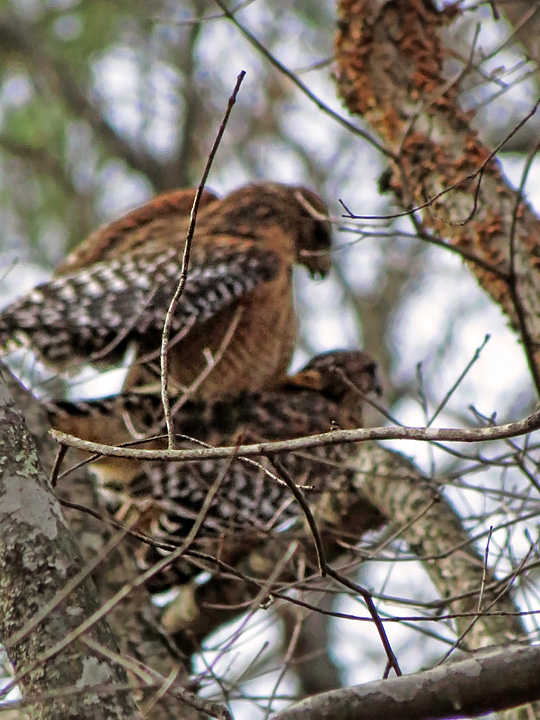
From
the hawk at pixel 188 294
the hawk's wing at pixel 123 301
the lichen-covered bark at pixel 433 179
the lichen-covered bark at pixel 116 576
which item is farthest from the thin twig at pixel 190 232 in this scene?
the hawk's wing at pixel 123 301

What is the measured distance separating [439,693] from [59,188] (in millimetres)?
8349

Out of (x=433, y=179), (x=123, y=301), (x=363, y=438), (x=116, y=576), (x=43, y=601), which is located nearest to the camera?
(x=363, y=438)

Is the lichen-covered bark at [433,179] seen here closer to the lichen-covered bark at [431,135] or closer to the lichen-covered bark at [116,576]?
the lichen-covered bark at [431,135]

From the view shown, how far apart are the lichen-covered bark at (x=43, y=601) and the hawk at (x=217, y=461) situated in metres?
2.10

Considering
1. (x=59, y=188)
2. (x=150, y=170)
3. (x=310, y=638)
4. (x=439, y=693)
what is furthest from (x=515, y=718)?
(x=59, y=188)

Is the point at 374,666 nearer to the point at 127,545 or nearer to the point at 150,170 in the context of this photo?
the point at 127,545

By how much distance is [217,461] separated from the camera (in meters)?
4.70

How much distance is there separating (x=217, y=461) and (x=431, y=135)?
1.86 meters

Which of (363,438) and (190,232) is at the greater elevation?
(190,232)

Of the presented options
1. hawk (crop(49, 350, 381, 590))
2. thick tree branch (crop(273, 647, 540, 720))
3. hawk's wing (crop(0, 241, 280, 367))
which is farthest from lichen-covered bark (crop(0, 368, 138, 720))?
hawk's wing (crop(0, 241, 280, 367))

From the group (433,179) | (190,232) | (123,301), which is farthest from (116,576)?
(190,232)

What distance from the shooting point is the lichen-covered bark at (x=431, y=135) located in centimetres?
340

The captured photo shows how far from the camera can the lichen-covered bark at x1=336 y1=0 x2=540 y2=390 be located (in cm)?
340

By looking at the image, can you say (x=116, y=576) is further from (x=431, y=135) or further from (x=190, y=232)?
(x=190, y=232)
